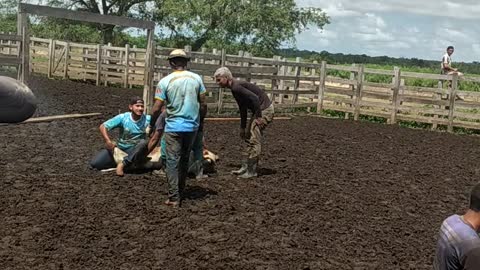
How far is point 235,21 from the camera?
116 feet

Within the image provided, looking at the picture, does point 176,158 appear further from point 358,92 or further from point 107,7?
point 107,7

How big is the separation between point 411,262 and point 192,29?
32.7 m

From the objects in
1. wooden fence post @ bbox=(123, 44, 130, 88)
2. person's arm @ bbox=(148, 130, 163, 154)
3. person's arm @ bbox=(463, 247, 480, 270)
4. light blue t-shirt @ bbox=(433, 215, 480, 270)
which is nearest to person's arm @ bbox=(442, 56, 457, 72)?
wooden fence post @ bbox=(123, 44, 130, 88)

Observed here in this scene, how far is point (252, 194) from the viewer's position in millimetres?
7711

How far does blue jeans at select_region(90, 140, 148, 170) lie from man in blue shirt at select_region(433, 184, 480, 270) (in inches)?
215

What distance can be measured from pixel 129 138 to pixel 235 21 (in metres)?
27.9

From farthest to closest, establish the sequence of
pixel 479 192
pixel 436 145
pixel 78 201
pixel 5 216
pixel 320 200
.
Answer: pixel 436 145 → pixel 320 200 → pixel 78 201 → pixel 5 216 → pixel 479 192

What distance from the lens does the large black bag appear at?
1.01m

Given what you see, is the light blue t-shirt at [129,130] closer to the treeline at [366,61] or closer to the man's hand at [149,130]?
the man's hand at [149,130]

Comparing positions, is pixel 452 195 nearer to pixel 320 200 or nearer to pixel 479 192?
pixel 320 200

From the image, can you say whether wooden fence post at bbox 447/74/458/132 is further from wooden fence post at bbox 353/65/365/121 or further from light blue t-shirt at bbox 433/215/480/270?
light blue t-shirt at bbox 433/215/480/270

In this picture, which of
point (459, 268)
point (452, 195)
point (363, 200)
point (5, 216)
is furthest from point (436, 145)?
point (459, 268)

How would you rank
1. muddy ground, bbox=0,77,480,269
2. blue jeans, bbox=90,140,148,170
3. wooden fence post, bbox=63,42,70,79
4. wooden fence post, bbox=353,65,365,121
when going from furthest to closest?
wooden fence post, bbox=63,42,70,79 < wooden fence post, bbox=353,65,365,121 < blue jeans, bbox=90,140,148,170 < muddy ground, bbox=0,77,480,269

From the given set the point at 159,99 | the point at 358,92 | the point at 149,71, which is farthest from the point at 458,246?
the point at 358,92
